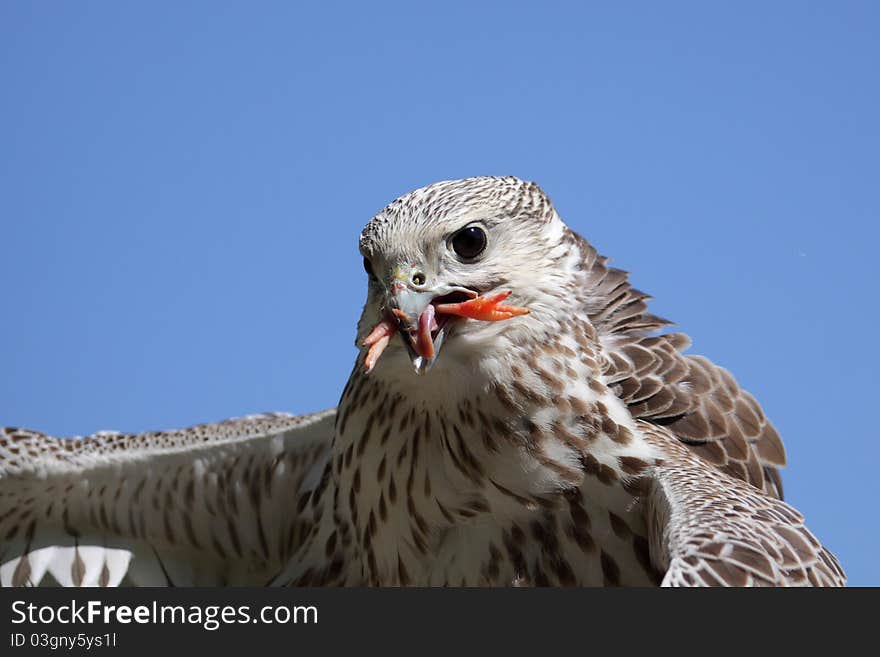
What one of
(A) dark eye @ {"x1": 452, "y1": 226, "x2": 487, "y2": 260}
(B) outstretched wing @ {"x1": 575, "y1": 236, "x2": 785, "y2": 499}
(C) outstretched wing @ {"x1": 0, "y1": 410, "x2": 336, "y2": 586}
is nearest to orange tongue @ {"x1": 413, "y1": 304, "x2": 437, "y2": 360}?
(A) dark eye @ {"x1": 452, "y1": 226, "x2": 487, "y2": 260}

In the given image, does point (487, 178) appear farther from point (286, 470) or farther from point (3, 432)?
point (3, 432)

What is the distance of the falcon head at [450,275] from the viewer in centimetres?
398

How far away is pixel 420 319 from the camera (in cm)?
394

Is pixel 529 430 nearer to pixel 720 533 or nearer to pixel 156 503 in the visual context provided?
pixel 720 533

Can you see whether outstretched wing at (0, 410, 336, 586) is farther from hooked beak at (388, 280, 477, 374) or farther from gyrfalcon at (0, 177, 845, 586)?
hooked beak at (388, 280, 477, 374)

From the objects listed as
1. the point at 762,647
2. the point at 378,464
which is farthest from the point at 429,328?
the point at 762,647

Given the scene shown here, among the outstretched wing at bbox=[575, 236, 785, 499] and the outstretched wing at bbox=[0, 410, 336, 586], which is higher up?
the outstretched wing at bbox=[0, 410, 336, 586]

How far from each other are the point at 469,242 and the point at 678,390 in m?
1.01

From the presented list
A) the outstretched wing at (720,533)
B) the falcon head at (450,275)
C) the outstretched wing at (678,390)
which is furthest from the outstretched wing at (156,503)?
the outstretched wing at (720,533)

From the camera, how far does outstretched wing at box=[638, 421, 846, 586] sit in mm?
3633

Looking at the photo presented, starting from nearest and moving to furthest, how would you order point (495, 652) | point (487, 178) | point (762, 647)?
point (762, 647), point (495, 652), point (487, 178)

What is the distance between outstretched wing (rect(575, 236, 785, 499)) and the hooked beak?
75cm

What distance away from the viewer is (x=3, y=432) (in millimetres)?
6461

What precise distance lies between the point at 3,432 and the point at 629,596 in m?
3.80
